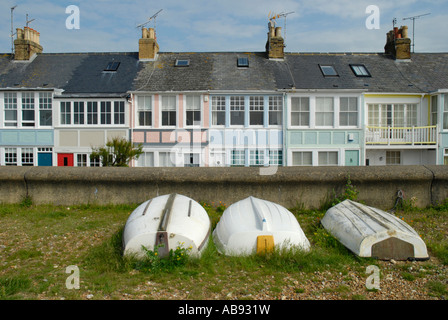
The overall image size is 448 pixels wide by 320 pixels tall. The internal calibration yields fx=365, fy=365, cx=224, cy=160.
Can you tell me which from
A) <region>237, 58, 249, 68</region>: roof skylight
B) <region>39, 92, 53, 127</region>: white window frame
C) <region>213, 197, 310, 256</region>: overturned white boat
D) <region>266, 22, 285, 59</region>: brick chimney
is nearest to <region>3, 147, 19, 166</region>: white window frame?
<region>39, 92, 53, 127</region>: white window frame

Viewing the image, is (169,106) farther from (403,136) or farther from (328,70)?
(403,136)

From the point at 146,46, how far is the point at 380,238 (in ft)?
70.7

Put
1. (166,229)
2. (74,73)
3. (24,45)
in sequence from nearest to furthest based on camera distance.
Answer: (166,229), (74,73), (24,45)

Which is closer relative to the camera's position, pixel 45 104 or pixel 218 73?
pixel 45 104

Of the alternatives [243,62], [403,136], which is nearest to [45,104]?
[243,62]

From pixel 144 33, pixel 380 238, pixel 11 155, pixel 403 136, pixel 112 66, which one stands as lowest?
pixel 380 238

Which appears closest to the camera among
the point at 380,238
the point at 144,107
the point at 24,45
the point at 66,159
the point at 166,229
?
the point at 166,229

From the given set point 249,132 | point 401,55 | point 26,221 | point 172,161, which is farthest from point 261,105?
point 26,221

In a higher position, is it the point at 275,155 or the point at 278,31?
the point at 278,31

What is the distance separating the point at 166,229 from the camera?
17.1 ft

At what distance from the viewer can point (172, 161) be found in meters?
21.3

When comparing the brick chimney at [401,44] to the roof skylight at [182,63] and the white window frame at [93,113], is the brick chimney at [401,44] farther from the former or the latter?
the white window frame at [93,113]

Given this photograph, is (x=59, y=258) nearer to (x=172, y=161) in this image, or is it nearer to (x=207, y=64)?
(x=172, y=161)
